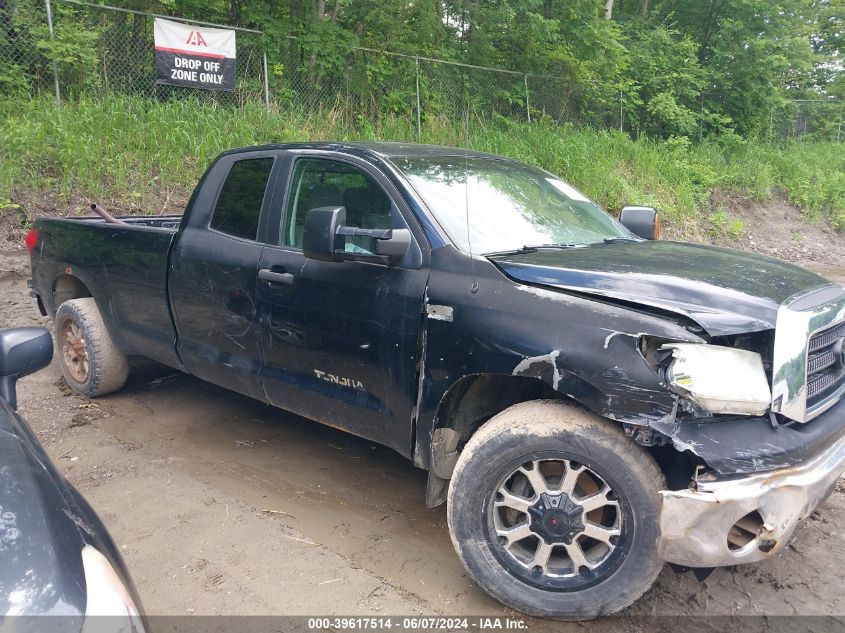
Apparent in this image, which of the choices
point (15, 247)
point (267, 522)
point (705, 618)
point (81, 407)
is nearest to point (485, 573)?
point (705, 618)

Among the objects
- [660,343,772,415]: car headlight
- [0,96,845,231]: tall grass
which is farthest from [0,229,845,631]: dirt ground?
[0,96,845,231]: tall grass

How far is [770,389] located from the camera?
2561 mm

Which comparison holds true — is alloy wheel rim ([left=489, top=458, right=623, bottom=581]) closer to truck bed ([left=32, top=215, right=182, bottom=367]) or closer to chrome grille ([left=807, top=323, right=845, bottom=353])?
chrome grille ([left=807, top=323, right=845, bottom=353])

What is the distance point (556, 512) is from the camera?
9.12 ft

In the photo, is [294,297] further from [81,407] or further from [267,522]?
[81,407]

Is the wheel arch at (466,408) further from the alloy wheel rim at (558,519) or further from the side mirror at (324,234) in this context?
the side mirror at (324,234)

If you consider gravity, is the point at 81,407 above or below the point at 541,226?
below

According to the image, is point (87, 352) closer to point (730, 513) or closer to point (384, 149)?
point (384, 149)

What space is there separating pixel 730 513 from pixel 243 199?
10.6 ft

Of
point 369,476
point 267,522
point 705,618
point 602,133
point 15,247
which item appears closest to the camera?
point 705,618

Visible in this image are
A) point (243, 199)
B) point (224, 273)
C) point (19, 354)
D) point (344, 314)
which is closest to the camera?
point (19, 354)

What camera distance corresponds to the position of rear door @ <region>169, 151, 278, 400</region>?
4094 millimetres

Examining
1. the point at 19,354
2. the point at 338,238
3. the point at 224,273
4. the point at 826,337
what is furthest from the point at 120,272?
the point at 826,337

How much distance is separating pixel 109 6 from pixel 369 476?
33.2ft
